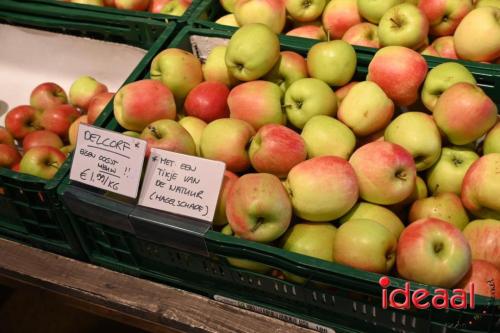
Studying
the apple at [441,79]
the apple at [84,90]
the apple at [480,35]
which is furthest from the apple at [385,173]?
the apple at [84,90]

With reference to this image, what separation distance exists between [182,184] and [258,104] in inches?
13.6

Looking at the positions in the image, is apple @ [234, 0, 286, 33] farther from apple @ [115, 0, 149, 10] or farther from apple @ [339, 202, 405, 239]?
apple @ [339, 202, 405, 239]

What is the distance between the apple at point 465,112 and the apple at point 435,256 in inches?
11.2

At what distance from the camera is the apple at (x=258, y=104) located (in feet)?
4.09

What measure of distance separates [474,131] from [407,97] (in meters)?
0.19

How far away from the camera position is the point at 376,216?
3.51 ft

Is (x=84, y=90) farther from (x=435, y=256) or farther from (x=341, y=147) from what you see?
(x=435, y=256)

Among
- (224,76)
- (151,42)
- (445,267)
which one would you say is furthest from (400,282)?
(151,42)

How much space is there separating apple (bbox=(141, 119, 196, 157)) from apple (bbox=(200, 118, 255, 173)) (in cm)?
5

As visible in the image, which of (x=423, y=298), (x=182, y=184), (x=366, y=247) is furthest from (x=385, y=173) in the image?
(x=182, y=184)

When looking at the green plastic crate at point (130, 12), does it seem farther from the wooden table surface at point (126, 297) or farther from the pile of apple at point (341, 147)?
the wooden table surface at point (126, 297)

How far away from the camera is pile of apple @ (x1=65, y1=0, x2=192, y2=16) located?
5.72 feet

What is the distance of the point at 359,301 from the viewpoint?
943 millimetres

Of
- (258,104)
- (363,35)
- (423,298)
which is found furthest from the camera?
(363,35)
